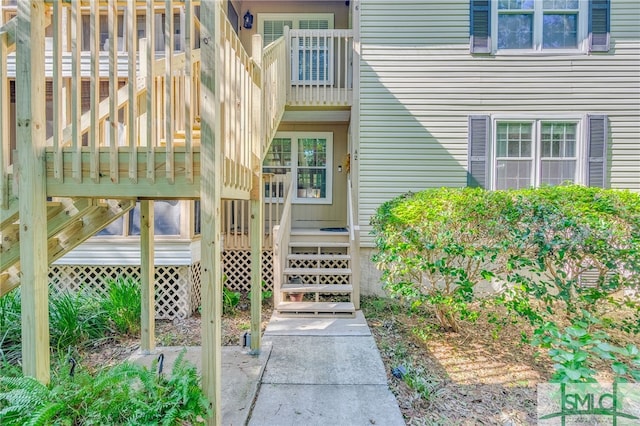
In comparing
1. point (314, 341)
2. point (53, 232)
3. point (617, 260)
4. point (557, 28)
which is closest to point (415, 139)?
point (557, 28)

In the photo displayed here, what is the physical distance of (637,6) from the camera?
6055mm

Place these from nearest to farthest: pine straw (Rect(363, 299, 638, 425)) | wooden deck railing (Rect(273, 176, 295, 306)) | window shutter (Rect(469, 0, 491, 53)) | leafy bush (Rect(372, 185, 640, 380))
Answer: pine straw (Rect(363, 299, 638, 425))
leafy bush (Rect(372, 185, 640, 380))
wooden deck railing (Rect(273, 176, 295, 306))
window shutter (Rect(469, 0, 491, 53))

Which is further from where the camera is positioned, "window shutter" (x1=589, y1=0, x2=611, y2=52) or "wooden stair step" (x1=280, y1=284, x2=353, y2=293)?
"window shutter" (x1=589, y1=0, x2=611, y2=52)

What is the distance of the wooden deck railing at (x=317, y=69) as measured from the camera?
6.49 metres

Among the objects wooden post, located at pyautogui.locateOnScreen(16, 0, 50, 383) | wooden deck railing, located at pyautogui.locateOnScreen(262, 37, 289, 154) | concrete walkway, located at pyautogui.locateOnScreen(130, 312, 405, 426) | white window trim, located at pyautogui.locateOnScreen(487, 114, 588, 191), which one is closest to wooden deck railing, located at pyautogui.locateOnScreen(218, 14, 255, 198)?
wooden deck railing, located at pyautogui.locateOnScreen(262, 37, 289, 154)

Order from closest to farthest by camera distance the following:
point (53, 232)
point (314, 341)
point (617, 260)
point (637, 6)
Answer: point (53, 232)
point (617, 260)
point (314, 341)
point (637, 6)

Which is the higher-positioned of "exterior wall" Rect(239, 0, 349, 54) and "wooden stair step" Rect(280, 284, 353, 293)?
"exterior wall" Rect(239, 0, 349, 54)

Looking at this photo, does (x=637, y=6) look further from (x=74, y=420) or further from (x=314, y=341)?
(x=74, y=420)

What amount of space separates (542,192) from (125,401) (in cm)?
478

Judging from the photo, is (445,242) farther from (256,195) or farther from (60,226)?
(60,226)

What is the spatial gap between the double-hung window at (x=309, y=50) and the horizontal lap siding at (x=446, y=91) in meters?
0.77

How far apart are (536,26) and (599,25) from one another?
105 centimetres

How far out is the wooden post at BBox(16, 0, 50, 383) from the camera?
7.50 feet

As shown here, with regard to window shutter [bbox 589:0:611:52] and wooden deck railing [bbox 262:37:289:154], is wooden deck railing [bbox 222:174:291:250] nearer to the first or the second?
wooden deck railing [bbox 262:37:289:154]
